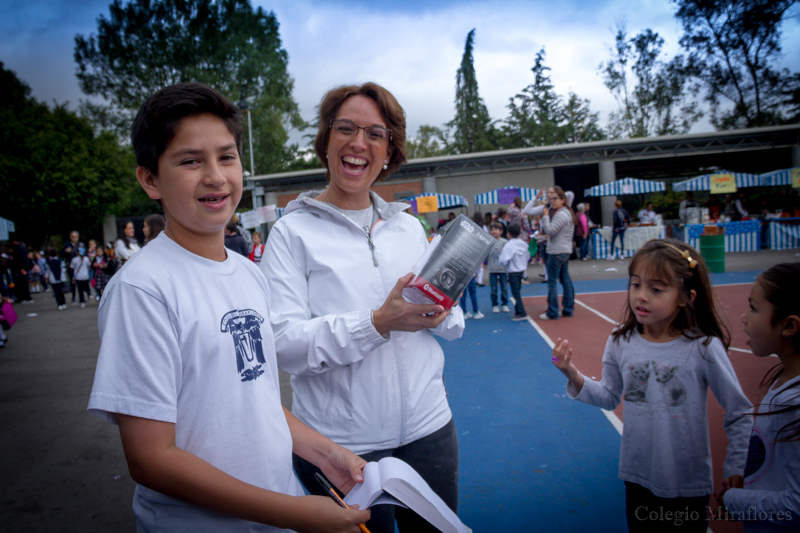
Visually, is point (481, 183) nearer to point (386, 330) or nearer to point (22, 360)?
point (22, 360)

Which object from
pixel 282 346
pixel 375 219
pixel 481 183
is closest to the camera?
pixel 282 346

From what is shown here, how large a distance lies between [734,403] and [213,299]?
7.56 feet

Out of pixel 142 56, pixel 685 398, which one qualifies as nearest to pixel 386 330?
pixel 685 398

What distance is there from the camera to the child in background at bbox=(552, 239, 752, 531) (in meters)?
2.08

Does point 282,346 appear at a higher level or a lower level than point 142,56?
lower

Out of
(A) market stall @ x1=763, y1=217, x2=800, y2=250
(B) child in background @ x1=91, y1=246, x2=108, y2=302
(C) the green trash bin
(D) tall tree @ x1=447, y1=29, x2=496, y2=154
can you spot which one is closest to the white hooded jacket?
(C) the green trash bin

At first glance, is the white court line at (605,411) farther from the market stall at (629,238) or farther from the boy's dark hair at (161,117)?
the market stall at (629,238)

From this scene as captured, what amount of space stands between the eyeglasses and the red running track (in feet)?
5.82

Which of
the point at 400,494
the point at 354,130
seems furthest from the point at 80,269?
the point at 400,494

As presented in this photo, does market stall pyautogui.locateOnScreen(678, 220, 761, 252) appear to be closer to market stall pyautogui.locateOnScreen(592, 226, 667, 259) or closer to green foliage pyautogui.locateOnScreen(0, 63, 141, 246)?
market stall pyautogui.locateOnScreen(592, 226, 667, 259)

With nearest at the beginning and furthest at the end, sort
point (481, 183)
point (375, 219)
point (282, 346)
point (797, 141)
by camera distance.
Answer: point (282, 346) → point (375, 219) → point (797, 141) → point (481, 183)

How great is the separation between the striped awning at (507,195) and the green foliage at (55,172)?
76.1 feet

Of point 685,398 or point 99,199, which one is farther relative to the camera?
point 99,199

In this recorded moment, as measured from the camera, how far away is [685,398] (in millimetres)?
2148
